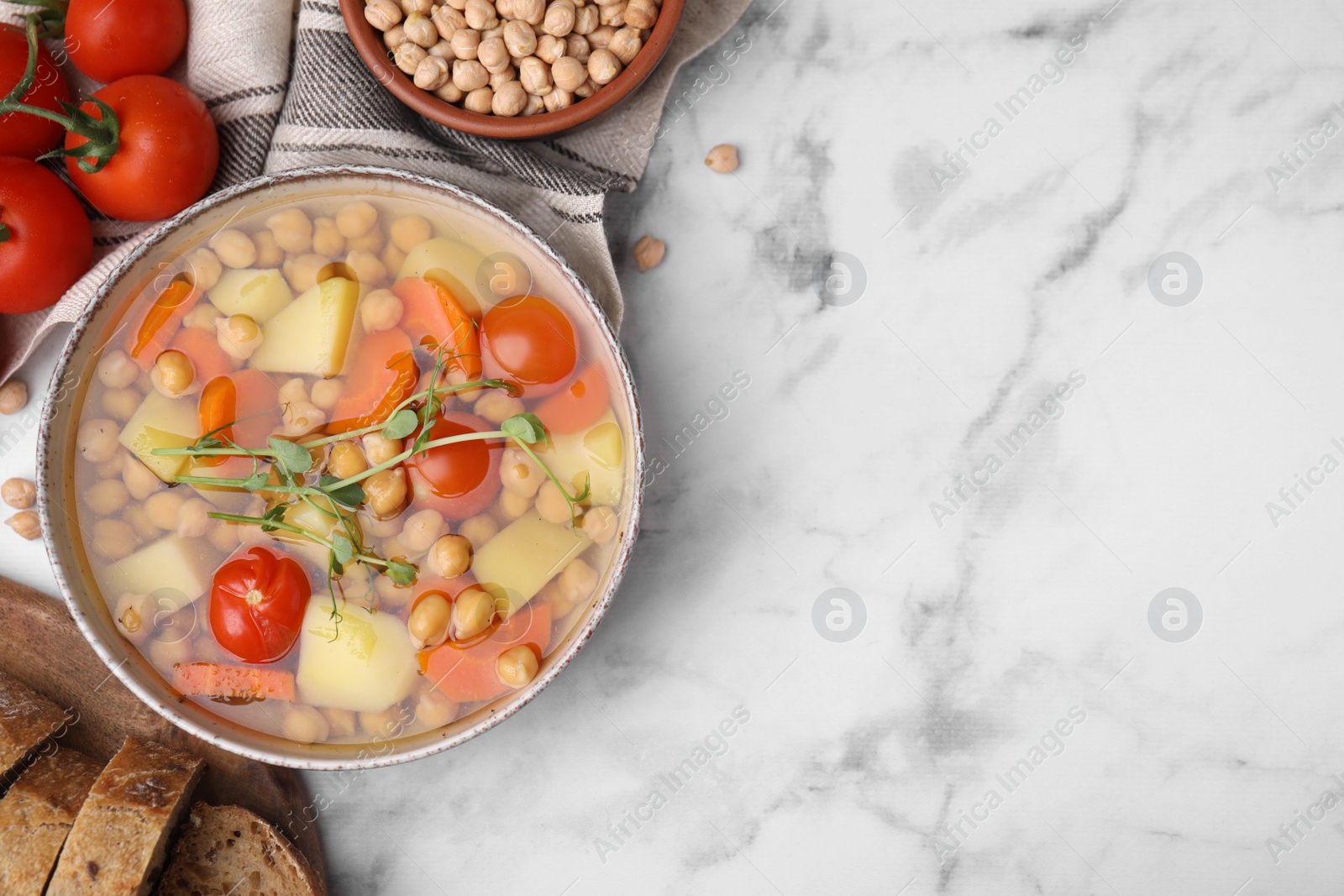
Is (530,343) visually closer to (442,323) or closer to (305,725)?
(442,323)

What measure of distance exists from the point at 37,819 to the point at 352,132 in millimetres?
1347

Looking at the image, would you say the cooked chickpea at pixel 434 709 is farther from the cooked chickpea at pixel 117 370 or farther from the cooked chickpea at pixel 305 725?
the cooked chickpea at pixel 117 370

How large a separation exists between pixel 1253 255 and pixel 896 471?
0.84m

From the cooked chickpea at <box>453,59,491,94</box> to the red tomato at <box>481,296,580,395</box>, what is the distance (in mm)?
389

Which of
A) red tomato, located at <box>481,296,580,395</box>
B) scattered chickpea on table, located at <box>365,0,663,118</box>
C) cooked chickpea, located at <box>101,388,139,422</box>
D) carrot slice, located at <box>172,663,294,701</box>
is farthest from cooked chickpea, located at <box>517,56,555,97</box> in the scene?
carrot slice, located at <box>172,663,294,701</box>

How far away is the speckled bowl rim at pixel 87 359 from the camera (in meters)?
1.46

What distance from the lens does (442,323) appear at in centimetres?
148

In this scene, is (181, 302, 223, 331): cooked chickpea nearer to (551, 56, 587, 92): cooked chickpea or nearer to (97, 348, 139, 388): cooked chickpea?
(97, 348, 139, 388): cooked chickpea

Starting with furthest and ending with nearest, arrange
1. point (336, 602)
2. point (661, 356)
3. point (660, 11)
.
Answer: point (661, 356), point (660, 11), point (336, 602)

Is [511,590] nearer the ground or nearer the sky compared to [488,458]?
nearer the ground

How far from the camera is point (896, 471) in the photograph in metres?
1.83

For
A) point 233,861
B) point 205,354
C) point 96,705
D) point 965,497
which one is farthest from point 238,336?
point 965,497

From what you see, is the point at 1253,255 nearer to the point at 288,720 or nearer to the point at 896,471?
the point at 896,471

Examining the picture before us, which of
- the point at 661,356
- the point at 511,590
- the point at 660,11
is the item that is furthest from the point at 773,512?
the point at 660,11
